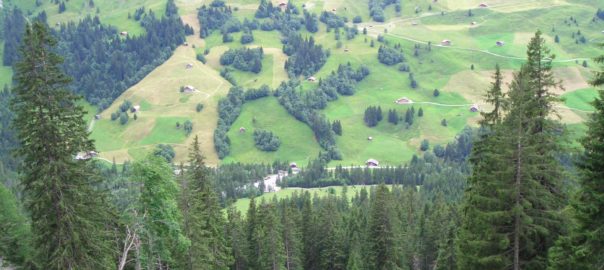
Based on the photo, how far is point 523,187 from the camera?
30.4m

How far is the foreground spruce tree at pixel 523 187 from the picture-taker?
30.1 meters

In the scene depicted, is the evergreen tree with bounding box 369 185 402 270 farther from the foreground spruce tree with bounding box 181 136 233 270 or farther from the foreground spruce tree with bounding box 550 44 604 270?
the foreground spruce tree with bounding box 550 44 604 270

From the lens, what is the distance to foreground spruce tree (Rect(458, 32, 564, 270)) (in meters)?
30.1

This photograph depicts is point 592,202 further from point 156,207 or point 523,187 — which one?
point 156,207

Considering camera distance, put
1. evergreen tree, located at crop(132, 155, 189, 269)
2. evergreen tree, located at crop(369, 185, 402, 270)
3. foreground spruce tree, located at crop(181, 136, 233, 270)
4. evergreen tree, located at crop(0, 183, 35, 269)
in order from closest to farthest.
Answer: evergreen tree, located at crop(132, 155, 189, 269), foreground spruce tree, located at crop(181, 136, 233, 270), evergreen tree, located at crop(0, 183, 35, 269), evergreen tree, located at crop(369, 185, 402, 270)

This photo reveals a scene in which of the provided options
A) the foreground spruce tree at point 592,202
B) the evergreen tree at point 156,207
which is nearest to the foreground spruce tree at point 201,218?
the evergreen tree at point 156,207

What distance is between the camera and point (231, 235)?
82.4 meters

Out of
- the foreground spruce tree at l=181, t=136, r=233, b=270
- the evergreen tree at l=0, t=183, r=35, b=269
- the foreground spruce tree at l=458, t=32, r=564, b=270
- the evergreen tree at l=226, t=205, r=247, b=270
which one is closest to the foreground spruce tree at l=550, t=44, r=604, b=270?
the foreground spruce tree at l=458, t=32, r=564, b=270

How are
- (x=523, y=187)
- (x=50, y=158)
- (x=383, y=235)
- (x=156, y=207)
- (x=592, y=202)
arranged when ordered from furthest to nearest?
(x=383, y=235)
(x=156, y=207)
(x=50, y=158)
(x=523, y=187)
(x=592, y=202)

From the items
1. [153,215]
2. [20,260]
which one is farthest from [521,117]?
[20,260]

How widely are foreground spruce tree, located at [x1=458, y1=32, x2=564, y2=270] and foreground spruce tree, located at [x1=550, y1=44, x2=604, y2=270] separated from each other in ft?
9.93

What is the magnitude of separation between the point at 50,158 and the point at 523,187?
2855 cm

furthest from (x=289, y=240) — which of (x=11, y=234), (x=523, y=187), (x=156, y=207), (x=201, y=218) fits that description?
(x=523, y=187)

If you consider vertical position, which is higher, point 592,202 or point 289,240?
point 592,202
